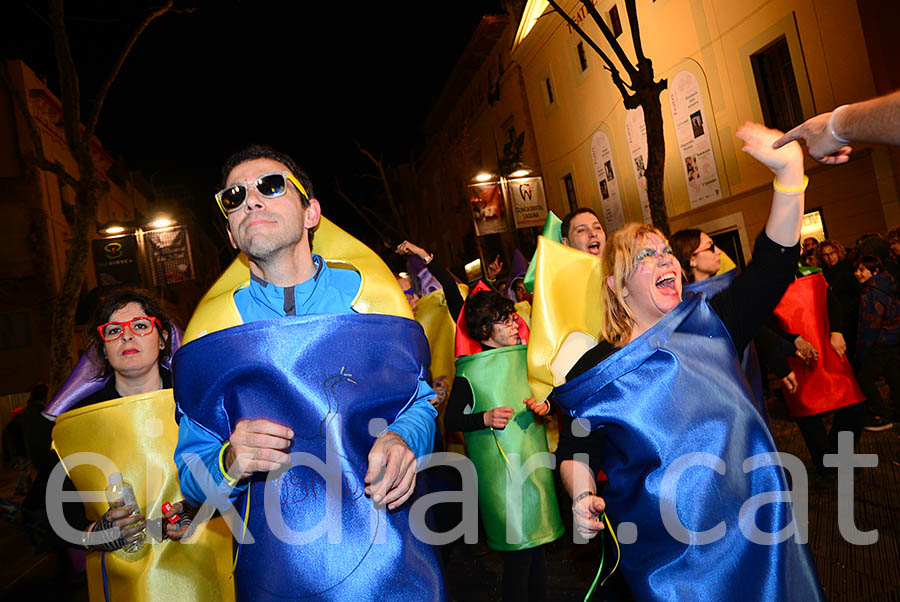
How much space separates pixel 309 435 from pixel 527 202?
17.1 metres

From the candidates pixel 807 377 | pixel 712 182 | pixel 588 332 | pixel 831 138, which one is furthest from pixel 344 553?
pixel 712 182

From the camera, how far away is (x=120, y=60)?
10109 millimetres

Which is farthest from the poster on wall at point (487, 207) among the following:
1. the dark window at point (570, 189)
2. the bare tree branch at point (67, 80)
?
the bare tree branch at point (67, 80)

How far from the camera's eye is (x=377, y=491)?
1790mm

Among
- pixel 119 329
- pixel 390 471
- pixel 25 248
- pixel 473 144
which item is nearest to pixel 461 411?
pixel 119 329

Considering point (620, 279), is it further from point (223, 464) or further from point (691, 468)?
point (223, 464)

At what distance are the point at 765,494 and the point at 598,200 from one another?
19225mm

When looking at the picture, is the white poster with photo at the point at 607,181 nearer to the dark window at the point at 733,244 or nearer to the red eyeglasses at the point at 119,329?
the dark window at the point at 733,244

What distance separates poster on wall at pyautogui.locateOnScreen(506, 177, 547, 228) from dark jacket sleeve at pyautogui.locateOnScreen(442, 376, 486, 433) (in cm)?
1399

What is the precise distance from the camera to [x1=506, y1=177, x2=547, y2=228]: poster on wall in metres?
18.2

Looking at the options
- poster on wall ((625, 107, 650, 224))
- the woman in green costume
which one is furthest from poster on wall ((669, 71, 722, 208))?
the woman in green costume

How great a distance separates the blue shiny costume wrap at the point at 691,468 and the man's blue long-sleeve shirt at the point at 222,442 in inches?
24.5

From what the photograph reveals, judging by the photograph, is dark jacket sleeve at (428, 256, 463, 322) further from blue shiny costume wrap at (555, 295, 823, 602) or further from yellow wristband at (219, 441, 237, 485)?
yellow wristband at (219, 441, 237, 485)

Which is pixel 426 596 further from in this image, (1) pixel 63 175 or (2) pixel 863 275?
(1) pixel 63 175
